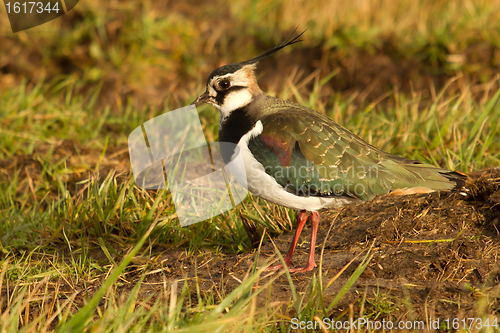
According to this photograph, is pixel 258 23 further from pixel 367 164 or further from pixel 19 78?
pixel 367 164

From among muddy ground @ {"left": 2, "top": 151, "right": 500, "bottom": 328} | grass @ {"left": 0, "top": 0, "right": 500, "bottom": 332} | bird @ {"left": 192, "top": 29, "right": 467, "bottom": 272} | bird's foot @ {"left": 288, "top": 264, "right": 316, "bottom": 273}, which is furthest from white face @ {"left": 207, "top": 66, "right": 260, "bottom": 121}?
bird's foot @ {"left": 288, "top": 264, "right": 316, "bottom": 273}

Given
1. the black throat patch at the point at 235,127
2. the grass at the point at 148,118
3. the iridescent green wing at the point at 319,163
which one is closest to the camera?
the grass at the point at 148,118

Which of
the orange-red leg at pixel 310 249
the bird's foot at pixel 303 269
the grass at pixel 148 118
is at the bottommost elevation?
the bird's foot at pixel 303 269

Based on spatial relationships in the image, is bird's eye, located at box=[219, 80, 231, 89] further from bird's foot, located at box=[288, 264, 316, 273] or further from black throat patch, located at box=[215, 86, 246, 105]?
bird's foot, located at box=[288, 264, 316, 273]

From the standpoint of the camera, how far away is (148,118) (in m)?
5.15

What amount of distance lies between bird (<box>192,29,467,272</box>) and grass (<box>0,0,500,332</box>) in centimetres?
54

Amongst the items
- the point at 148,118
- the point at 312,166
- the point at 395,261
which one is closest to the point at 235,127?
the point at 312,166

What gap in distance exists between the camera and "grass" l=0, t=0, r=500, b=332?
8.27 feet

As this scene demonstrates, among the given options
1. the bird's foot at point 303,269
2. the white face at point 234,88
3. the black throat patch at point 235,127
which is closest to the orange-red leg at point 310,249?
the bird's foot at point 303,269

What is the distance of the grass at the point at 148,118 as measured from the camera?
8.27 feet

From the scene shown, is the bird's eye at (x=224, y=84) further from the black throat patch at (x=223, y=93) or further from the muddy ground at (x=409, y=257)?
the muddy ground at (x=409, y=257)

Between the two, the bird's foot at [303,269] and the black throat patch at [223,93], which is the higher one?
the black throat patch at [223,93]

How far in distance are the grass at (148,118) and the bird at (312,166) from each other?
1.77 ft

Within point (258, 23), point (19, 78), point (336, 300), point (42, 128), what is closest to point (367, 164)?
point (336, 300)
